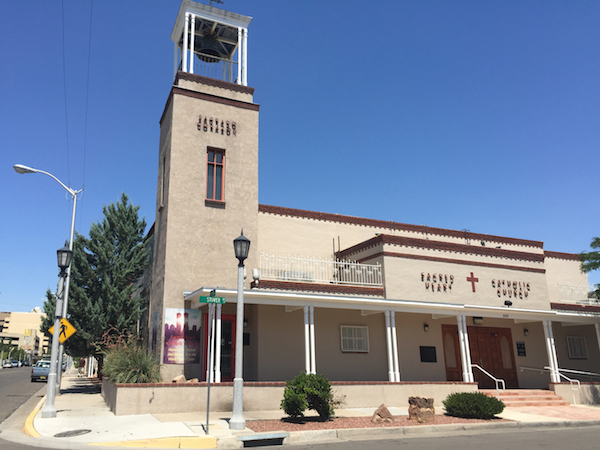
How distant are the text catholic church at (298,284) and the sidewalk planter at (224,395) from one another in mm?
773

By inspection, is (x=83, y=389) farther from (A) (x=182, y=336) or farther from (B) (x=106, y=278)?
(A) (x=182, y=336)

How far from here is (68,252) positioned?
43.9 ft

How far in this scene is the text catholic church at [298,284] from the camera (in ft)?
53.3

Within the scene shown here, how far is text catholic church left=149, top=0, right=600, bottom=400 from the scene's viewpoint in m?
16.2

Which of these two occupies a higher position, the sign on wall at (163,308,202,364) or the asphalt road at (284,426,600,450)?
the sign on wall at (163,308,202,364)

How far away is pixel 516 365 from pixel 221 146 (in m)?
15.4

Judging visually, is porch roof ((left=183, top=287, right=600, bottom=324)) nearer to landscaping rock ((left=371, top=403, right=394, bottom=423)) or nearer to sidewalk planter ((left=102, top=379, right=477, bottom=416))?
sidewalk planter ((left=102, top=379, right=477, bottom=416))

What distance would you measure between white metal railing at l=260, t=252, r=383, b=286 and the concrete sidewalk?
5338 millimetres

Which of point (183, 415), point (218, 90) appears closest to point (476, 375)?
point (183, 415)

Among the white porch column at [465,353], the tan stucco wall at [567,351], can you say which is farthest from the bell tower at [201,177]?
the tan stucco wall at [567,351]

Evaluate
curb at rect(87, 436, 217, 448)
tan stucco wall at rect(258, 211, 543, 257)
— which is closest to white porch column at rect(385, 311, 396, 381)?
tan stucco wall at rect(258, 211, 543, 257)

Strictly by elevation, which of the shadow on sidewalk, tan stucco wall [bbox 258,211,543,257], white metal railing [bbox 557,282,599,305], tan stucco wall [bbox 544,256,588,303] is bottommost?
the shadow on sidewalk

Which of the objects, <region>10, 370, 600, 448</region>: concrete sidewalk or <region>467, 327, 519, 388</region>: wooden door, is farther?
<region>467, 327, 519, 388</region>: wooden door

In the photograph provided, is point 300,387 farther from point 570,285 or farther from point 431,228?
point 570,285
